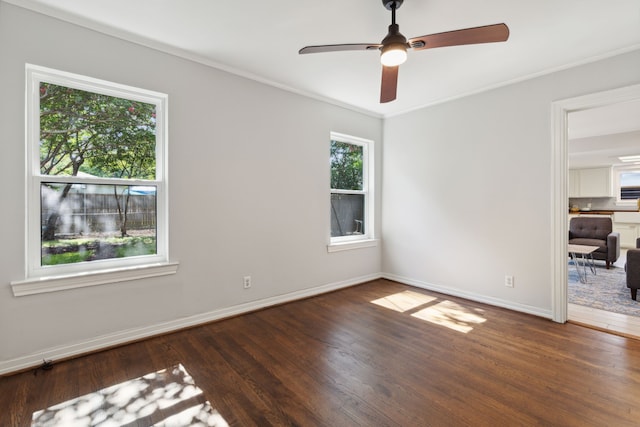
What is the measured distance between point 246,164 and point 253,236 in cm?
78

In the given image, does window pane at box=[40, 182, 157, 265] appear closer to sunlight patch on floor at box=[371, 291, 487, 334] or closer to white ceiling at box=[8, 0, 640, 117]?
white ceiling at box=[8, 0, 640, 117]

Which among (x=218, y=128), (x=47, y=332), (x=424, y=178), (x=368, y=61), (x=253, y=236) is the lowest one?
(x=47, y=332)

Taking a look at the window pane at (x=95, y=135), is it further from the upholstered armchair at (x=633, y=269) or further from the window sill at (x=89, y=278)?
the upholstered armchair at (x=633, y=269)

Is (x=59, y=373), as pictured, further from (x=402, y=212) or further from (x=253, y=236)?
(x=402, y=212)

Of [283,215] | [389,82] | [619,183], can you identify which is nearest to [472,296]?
[283,215]

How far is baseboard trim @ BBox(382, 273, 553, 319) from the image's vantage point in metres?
3.16

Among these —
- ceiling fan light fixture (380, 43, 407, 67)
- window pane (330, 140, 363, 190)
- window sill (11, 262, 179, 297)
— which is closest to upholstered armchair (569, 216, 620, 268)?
window pane (330, 140, 363, 190)

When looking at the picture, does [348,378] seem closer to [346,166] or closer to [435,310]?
[435,310]

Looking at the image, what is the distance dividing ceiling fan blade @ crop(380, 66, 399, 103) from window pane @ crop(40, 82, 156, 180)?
205 centimetres

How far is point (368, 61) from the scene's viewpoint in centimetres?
290

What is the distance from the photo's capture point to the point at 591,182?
313 inches

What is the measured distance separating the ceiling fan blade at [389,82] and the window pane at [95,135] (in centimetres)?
205

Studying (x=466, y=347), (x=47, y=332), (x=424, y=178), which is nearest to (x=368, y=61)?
(x=424, y=178)

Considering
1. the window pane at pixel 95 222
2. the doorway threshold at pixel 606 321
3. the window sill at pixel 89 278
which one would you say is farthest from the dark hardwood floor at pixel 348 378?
the window pane at pixel 95 222
